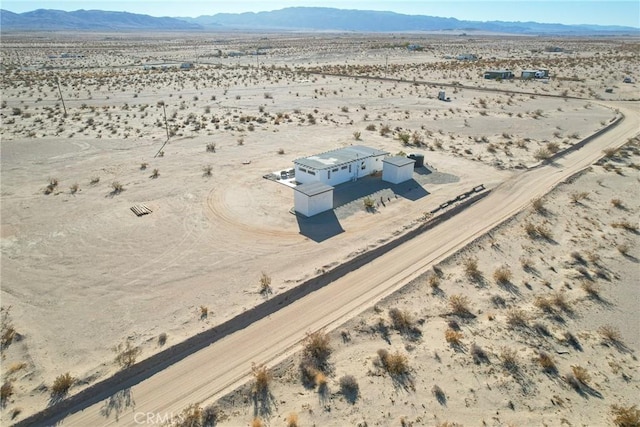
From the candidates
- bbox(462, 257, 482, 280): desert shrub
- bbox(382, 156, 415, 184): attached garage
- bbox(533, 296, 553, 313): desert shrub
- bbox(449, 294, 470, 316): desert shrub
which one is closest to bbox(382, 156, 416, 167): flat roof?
bbox(382, 156, 415, 184): attached garage

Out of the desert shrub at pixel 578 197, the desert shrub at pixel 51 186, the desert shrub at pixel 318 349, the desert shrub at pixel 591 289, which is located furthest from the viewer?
the desert shrub at pixel 51 186

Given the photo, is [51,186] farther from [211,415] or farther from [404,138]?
[404,138]

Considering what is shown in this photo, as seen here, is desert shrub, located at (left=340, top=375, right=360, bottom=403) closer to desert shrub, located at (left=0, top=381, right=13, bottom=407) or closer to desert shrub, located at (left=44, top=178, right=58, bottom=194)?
desert shrub, located at (left=0, top=381, right=13, bottom=407)

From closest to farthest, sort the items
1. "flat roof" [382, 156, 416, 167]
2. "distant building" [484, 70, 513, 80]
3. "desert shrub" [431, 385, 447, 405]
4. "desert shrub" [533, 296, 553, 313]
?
"desert shrub" [431, 385, 447, 405] < "desert shrub" [533, 296, 553, 313] < "flat roof" [382, 156, 416, 167] < "distant building" [484, 70, 513, 80]

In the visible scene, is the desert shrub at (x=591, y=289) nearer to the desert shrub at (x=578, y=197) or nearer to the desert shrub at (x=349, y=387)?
the desert shrub at (x=578, y=197)

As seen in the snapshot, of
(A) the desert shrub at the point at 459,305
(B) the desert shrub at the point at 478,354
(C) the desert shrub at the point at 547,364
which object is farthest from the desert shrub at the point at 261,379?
(C) the desert shrub at the point at 547,364

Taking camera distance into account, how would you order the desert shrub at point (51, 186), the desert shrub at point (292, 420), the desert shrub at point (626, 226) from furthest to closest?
the desert shrub at point (51, 186)
the desert shrub at point (626, 226)
the desert shrub at point (292, 420)

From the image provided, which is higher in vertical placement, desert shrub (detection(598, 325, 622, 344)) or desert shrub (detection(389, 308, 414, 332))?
desert shrub (detection(598, 325, 622, 344))
